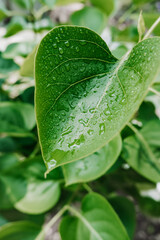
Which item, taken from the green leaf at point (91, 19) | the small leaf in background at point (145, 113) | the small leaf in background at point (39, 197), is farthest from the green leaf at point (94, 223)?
the green leaf at point (91, 19)

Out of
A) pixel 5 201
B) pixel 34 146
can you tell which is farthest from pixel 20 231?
pixel 34 146

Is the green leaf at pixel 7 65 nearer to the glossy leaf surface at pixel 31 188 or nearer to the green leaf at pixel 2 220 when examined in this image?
the glossy leaf surface at pixel 31 188

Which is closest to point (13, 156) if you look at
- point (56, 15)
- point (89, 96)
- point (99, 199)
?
point (99, 199)

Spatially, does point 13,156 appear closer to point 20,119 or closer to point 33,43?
point 20,119

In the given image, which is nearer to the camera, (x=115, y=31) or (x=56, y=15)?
(x=115, y=31)

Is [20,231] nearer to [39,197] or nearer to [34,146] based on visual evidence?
[39,197]

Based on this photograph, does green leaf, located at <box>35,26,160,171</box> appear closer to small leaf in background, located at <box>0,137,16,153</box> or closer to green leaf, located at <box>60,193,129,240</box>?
green leaf, located at <box>60,193,129,240</box>
